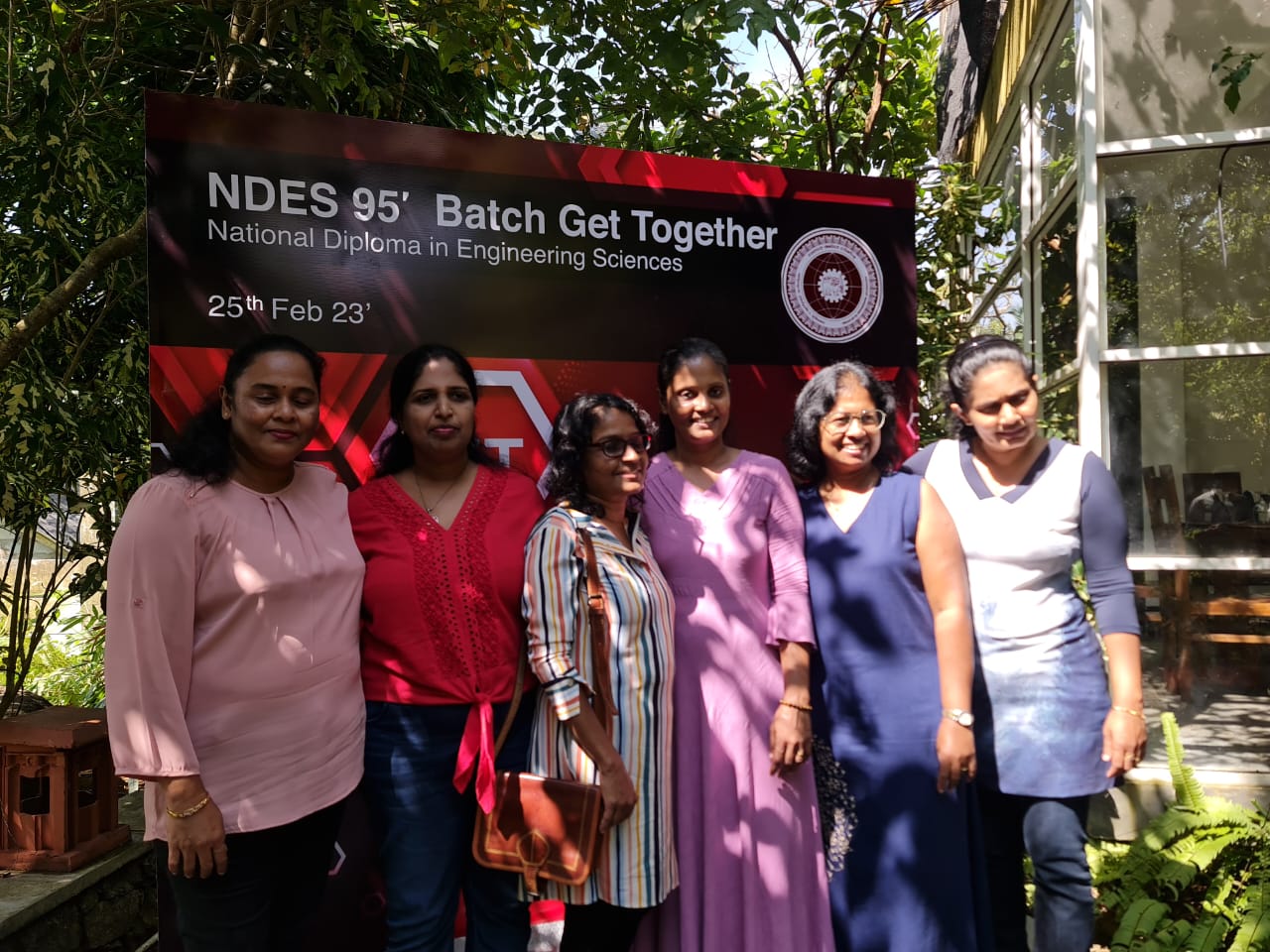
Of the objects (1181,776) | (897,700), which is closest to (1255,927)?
(1181,776)

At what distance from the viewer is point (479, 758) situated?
7.56ft

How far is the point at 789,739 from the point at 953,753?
41 cm

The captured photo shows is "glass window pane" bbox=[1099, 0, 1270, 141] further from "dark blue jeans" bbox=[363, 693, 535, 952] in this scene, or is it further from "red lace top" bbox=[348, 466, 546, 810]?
"dark blue jeans" bbox=[363, 693, 535, 952]

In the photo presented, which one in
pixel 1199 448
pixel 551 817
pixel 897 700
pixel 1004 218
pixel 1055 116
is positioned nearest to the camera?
pixel 551 817

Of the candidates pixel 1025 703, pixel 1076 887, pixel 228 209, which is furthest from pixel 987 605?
pixel 228 209

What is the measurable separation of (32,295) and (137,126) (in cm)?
79

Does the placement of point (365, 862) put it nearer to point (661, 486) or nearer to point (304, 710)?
point (304, 710)

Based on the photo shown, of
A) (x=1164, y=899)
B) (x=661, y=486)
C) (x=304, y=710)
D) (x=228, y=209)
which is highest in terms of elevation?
(x=228, y=209)

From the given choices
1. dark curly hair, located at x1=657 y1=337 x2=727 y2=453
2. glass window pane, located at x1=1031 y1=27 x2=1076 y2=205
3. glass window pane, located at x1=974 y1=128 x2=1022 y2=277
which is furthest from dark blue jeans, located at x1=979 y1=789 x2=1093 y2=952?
glass window pane, located at x1=974 y1=128 x2=1022 y2=277

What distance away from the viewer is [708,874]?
8.05 feet

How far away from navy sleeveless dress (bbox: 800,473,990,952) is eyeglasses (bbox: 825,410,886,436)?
0.17m

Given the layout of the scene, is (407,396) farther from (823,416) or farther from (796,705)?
(796,705)

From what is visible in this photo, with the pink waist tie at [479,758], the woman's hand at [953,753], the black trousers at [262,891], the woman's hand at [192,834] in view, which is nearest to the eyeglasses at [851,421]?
the woman's hand at [953,753]

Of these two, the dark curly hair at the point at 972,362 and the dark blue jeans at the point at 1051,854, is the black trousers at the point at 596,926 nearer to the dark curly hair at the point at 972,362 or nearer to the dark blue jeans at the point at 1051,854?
the dark blue jeans at the point at 1051,854
